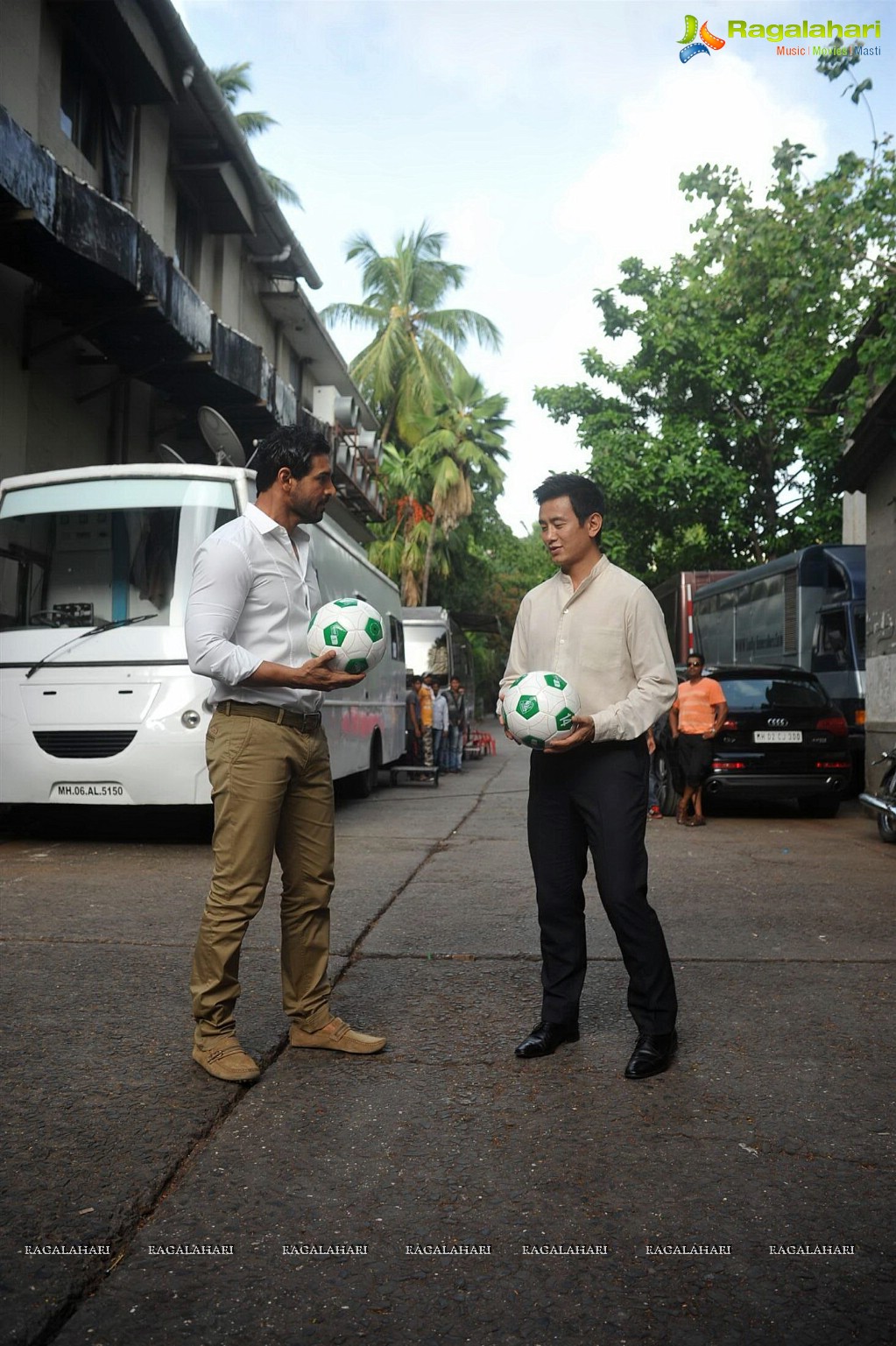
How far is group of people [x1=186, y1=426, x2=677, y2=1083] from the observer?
12.2 feet

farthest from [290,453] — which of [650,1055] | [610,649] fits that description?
[650,1055]

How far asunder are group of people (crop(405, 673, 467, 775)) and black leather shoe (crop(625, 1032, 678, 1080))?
12.5 meters

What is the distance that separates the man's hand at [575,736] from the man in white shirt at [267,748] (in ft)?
2.17

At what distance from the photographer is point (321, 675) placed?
3740mm

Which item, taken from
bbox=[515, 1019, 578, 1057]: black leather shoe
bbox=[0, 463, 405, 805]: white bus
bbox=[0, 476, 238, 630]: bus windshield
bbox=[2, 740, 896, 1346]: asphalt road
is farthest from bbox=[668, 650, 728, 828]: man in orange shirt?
bbox=[515, 1019, 578, 1057]: black leather shoe

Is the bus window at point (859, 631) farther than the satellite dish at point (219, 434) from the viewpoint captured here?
Yes

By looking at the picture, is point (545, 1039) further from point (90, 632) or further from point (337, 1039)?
point (90, 632)

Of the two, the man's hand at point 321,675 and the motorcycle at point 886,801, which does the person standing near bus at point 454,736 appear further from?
the man's hand at point 321,675

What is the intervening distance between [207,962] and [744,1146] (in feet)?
5.36

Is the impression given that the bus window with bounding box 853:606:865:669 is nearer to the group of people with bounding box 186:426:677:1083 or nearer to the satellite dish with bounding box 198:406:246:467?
the satellite dish with bounding box 198:406:246:467

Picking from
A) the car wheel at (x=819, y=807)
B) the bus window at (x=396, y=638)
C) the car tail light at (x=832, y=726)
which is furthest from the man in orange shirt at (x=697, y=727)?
the bus window at (x=396, y=638)

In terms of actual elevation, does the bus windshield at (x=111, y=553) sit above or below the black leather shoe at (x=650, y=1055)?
above

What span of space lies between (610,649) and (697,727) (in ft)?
27.2

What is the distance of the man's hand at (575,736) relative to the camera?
374 centimetres
